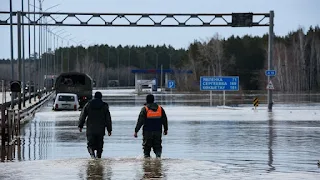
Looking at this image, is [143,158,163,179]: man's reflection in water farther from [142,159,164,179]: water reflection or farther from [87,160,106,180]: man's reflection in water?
[87,160,106,180]: man's reflection in water

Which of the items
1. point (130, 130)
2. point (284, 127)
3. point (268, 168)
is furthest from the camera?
point (284, 127)


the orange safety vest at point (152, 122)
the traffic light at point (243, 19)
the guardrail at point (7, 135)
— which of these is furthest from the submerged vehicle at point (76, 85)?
the orange safety vest at point (152, 122)

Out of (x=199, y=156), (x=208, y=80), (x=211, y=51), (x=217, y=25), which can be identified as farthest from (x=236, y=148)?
(x=211, y=51)

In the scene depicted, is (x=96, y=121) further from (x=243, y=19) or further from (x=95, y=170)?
(x=243, y=19)

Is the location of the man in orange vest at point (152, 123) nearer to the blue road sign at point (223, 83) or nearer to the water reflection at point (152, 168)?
the water reflection at point (152, 168)

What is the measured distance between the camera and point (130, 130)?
110ft

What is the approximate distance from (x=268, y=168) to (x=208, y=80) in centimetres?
5676

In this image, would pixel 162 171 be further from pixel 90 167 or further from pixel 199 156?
pixel 199 156

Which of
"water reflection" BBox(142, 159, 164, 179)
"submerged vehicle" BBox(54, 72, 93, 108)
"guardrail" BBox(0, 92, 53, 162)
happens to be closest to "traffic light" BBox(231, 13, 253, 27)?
"submerged vehicle" BBox(54, 72, 93, 108)

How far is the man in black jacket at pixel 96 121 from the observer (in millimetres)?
18594

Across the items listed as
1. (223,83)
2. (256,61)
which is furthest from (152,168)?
(256,61)

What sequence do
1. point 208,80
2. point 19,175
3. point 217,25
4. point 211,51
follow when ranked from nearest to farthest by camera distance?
1. point 19,175
2. point 217,25
3. point 208,80
4. point 211,51

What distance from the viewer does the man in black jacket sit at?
18594 mm

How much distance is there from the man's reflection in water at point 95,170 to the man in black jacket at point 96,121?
1.09 m
